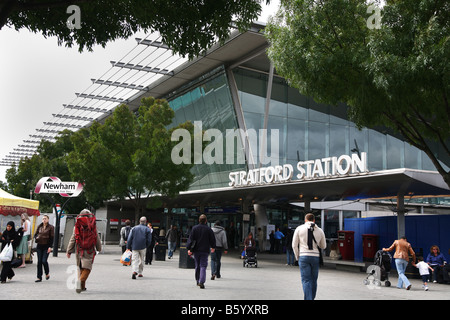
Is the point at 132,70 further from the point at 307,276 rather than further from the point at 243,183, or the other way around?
the point at 307,276

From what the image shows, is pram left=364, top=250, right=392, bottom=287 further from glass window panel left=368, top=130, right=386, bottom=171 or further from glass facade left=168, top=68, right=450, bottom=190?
glass window panel left=368, top=130, right=386, bottom=171

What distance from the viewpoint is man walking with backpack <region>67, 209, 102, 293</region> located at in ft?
33.5

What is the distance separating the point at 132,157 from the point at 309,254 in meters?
15.3

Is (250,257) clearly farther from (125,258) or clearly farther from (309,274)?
(309,274)

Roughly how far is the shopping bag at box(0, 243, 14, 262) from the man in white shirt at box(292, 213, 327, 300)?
6.93 metres

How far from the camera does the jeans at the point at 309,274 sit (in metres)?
8.68

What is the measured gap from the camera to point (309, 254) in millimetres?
8773

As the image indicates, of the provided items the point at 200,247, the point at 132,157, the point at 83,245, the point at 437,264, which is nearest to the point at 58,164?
the point at 132,157

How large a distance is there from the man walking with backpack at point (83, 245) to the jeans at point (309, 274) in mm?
4382

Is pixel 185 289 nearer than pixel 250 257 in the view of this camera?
Yes

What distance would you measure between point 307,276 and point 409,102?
5099mm

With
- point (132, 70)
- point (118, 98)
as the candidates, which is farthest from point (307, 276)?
point (118, 98)

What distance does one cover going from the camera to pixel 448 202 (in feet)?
116

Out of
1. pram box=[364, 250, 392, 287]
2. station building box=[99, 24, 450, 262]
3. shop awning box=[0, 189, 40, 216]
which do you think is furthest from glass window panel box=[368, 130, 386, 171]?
shop awning box=[0, 189, 40, 216]
